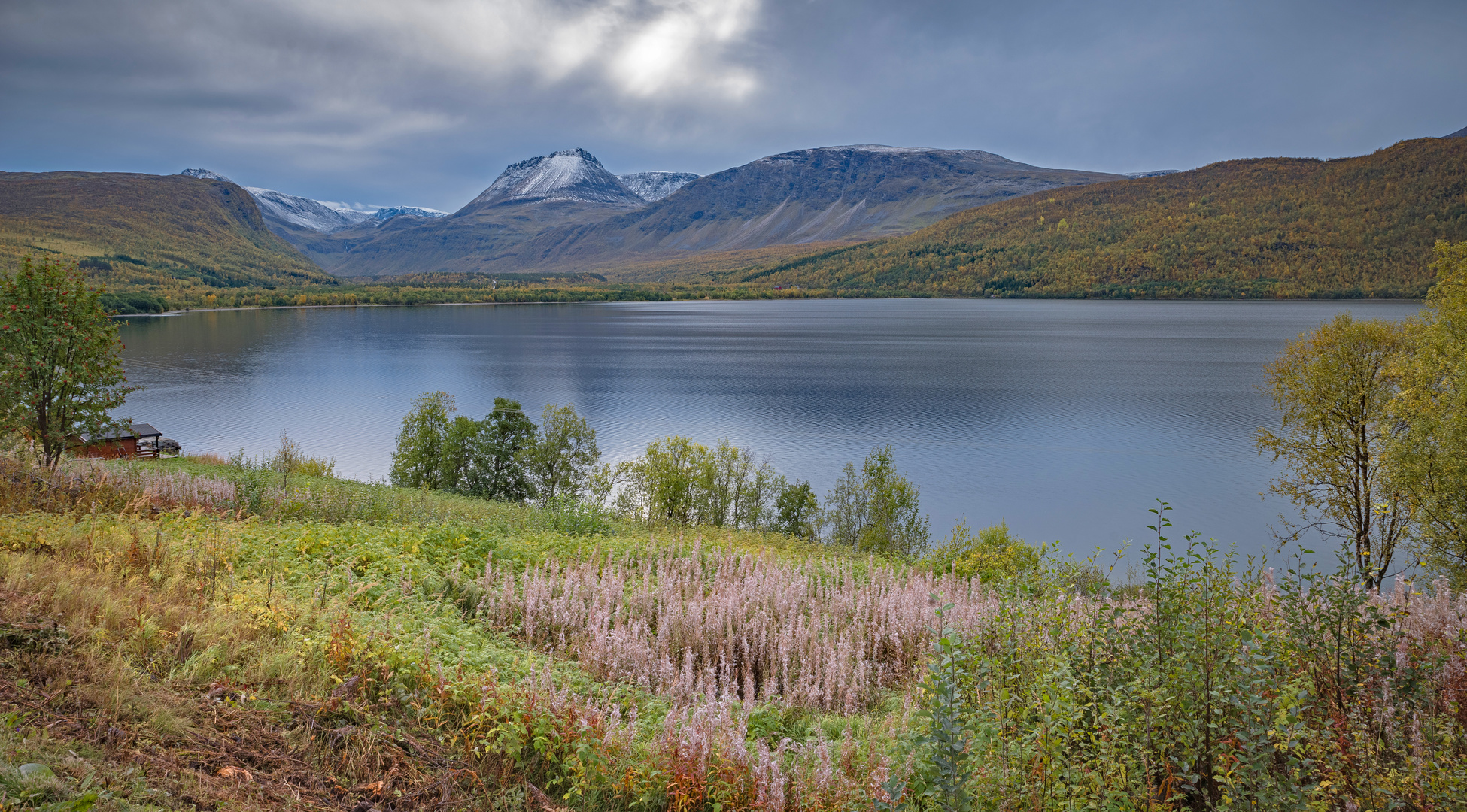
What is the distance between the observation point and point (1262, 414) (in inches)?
2130

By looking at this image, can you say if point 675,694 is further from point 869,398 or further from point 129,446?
point 869,398

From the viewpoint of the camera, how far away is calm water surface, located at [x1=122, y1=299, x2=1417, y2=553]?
39.9 meters

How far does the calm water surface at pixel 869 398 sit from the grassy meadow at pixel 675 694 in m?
27.5

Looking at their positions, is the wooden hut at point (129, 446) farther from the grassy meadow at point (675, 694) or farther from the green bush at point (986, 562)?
the green bush at point (986, 562)

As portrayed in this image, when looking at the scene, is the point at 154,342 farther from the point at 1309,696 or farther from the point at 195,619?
the point at 1309,696

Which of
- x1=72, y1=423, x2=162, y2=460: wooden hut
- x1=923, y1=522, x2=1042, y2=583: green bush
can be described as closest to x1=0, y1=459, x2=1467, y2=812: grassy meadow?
x1=923, y1=522, x2=1042, y2=583: green bush

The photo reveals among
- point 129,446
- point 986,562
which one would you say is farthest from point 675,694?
point 129,446

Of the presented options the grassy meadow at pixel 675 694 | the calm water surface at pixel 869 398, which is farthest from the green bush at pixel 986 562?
the calm water surface at pixel 869 398

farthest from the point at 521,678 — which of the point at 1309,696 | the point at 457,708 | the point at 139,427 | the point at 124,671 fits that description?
the point at 139,427

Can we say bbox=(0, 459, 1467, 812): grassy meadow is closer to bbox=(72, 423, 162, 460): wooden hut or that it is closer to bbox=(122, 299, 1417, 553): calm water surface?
bbox=(72, 423, 162, 460): wooden hut

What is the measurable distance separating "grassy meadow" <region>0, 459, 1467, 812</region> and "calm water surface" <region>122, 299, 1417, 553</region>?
27521 mm

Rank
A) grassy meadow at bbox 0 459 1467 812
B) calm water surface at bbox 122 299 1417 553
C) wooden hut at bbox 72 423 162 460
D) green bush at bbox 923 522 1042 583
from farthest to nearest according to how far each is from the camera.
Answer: calm water surface at bbox 122 299 1417 553
wooden hut at bbox 72 423 162 460
green bush at bbox 923 522 1042 583
grassy meadow at bbox 0 459 1467 812

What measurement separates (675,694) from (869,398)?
5886 centimetres

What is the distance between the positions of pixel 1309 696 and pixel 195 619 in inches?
360
